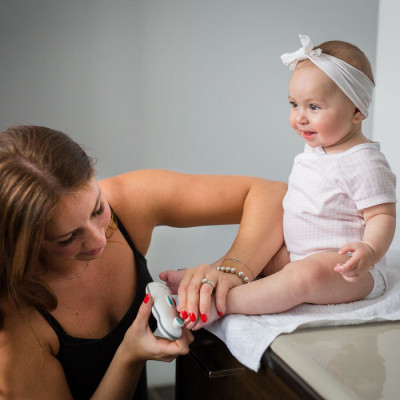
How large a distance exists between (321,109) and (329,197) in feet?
0.53

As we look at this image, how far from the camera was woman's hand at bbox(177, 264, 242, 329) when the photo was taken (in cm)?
92

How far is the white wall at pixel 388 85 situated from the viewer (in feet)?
5.44

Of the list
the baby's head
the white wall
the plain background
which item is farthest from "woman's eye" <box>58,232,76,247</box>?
the white wall

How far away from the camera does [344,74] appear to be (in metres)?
1.04

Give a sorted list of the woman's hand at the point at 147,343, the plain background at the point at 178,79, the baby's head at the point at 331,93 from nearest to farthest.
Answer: the woman's hand at the point at 147,343 → the baby's head at the point at 331,93 → the plain background at the point at 178,79

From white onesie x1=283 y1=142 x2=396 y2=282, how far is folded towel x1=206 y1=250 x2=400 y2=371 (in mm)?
113

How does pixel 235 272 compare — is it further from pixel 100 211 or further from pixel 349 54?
pixel 349 54

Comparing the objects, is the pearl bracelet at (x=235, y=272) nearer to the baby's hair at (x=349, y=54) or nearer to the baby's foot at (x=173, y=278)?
the baby's foot at (x=173, y=278)

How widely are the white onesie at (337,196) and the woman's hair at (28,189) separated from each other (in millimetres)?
392

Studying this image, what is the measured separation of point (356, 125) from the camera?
1080 mm

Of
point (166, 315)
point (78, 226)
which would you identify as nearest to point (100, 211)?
point (78, 226)

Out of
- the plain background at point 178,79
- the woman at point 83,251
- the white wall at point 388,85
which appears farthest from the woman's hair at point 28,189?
the white wall at point 388,85

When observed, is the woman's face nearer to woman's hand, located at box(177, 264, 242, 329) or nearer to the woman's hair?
the woman's hair

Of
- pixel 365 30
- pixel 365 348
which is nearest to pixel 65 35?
pixel 365 30
